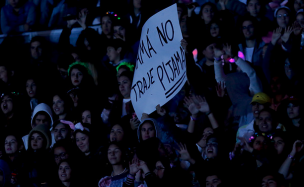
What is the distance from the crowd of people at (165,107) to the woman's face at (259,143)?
1 centimetres

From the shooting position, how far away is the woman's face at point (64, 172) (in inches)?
270

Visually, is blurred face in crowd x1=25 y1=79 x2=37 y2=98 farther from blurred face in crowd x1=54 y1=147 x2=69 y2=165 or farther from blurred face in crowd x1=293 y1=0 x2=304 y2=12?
blurred face in crowd x1=293 y1=0 x2=304 y2=12

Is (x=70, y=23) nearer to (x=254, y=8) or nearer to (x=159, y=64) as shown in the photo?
(x=254, y=8)

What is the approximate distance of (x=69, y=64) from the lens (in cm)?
868

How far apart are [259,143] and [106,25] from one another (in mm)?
3121

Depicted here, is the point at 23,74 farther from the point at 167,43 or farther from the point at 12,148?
the point at 167,43

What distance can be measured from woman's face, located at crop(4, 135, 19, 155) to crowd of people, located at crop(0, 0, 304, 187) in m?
0.01

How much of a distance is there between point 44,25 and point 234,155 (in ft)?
15.6

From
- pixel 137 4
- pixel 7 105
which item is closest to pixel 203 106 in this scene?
pixel 137 4

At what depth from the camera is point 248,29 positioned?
802cm

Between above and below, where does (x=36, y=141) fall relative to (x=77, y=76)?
below

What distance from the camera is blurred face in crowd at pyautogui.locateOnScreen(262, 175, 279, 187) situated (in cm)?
602

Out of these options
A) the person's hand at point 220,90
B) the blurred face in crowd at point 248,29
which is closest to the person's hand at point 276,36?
the blurred face in crowd at point 248,29

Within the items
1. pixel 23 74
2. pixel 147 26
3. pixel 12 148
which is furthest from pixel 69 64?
pixel 147 26
